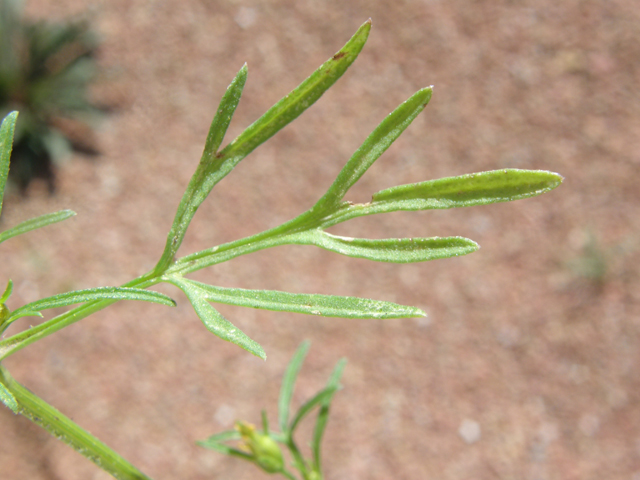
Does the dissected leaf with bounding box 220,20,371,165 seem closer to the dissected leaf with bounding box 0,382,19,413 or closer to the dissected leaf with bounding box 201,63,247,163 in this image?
the dissected leaf with bounding box 201,63,247,163

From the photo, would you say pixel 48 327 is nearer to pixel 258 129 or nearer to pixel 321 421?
pixel 258 129

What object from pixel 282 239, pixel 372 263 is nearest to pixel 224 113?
pixel 282 239

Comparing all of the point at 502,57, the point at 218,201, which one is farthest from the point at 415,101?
the point at 502,57

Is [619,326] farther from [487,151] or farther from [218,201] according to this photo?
[218,201]

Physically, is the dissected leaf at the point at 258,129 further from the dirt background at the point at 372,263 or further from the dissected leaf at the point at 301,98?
the dirt background at the point at 372,263

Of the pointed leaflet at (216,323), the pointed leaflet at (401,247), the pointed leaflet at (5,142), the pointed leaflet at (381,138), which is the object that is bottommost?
the pointed leaflet at (216,323)

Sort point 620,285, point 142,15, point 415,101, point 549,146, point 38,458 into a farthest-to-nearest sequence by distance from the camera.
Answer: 1. point 142,15
2. point 549,146
3. point 620,285
4. point 38,458
5. point 415,101

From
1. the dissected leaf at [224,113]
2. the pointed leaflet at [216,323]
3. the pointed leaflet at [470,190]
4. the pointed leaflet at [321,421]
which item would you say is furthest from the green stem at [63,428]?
the pointed leaflet at [321,421]
